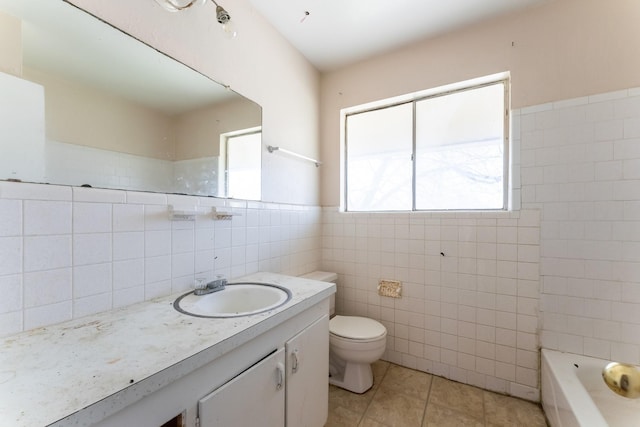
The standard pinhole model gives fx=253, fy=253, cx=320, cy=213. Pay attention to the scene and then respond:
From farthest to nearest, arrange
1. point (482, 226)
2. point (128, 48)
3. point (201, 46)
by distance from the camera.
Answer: point (482, 226), point (201, 46), point (128, 48)

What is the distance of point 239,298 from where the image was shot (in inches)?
54.4

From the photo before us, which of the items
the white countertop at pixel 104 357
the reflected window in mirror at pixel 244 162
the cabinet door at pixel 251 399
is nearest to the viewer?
the white countertop at pixel 104 357

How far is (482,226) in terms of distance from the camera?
1827mm

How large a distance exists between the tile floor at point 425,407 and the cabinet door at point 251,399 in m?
0.72

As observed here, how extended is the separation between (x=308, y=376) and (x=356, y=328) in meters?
0.72

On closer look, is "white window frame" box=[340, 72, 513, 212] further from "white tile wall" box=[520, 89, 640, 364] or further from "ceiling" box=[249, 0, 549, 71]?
"ceiling" box=[249, 0, 549, 71]

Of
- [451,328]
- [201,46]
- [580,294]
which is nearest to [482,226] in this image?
[580,294]

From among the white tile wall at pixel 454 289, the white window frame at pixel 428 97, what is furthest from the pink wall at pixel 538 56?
the white tile wall at pixel 454 289

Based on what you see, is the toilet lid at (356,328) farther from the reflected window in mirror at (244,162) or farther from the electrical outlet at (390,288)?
the reflected window in mirror at (244,162)

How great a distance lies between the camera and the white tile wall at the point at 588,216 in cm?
146

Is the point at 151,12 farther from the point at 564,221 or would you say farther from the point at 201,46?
the point at 564,221

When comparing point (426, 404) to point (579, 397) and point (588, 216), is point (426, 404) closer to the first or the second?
point (579, 397)

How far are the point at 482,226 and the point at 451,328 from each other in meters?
0.80

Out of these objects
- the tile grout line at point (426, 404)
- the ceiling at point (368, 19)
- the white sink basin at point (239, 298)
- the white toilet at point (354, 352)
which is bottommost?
the tile grout line at point (426, 404)
